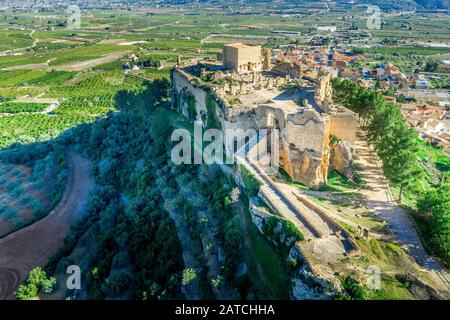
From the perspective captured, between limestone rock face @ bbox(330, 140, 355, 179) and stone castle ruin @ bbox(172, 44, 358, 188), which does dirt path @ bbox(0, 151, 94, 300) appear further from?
limestone rock face @ bbox(330, 140, 355, 179)

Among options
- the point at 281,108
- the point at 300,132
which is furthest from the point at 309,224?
the point at 281,108

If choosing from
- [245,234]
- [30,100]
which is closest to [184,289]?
[245,234]

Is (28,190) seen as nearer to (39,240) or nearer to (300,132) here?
(39,240)

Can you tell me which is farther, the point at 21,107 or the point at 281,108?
the point at 21,107

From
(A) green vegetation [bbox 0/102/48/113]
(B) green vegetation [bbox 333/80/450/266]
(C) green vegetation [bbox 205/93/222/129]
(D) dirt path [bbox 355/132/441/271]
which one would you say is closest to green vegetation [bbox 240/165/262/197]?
(D) dirt path [bbox 355/132/441/271]

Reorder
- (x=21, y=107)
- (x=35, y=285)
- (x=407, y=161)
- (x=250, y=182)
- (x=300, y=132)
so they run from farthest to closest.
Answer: (x=21, y=107) < (x=35, y=285) < (x=300, y=132) < (x=407, y=161) < (x=250, y=182)

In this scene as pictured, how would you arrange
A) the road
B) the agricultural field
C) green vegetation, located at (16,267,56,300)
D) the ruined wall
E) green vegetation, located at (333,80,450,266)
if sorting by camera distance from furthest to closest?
the agricultural field < the ruined wall < green vegetation, located at (16,267,56,300) < green vegetation, located at (333,80,450,266) < the road
